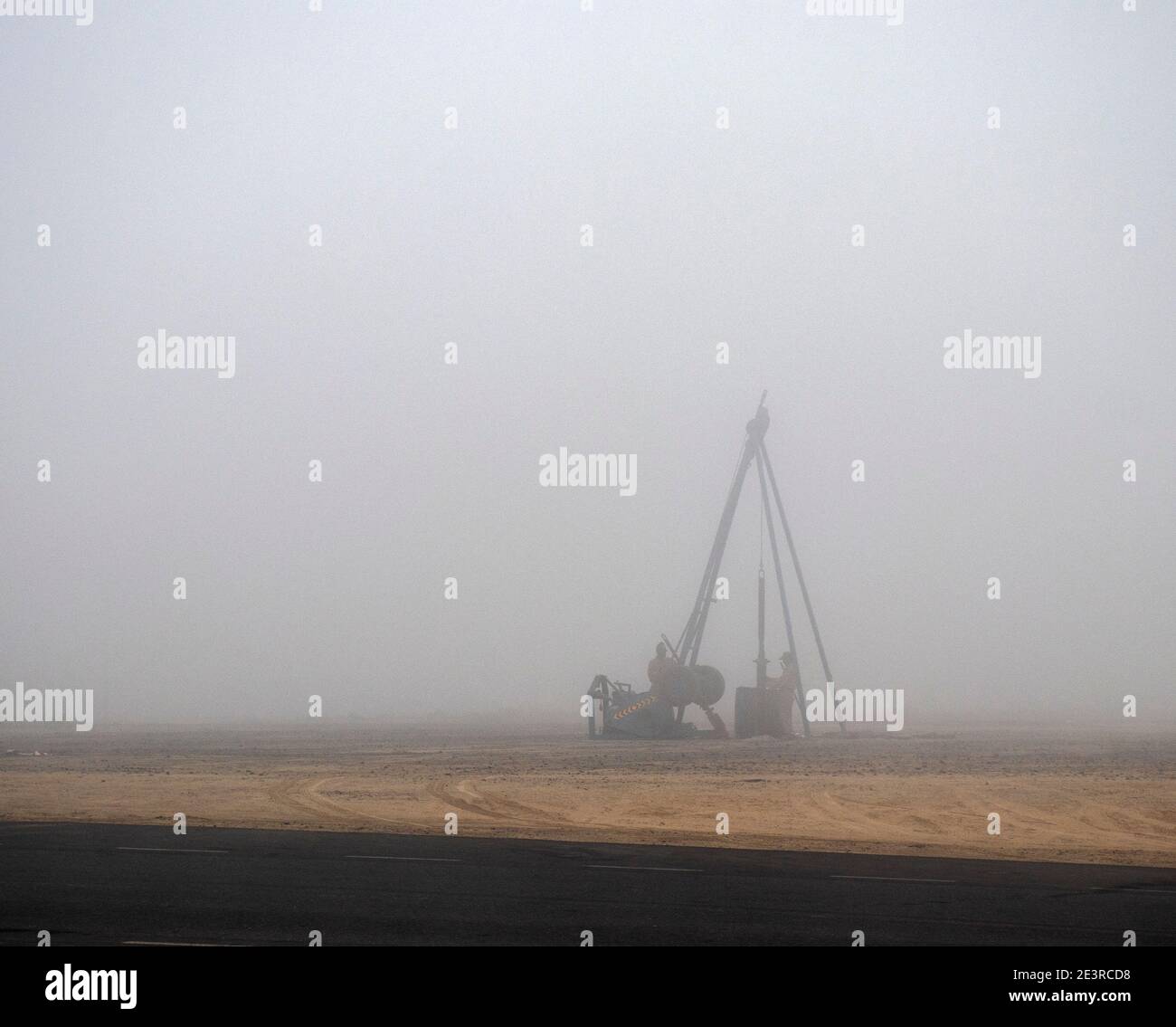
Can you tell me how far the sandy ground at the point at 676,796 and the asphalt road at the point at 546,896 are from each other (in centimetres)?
318

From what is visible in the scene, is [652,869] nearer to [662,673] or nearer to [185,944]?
[185,944]

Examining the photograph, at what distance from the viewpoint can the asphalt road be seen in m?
11.1

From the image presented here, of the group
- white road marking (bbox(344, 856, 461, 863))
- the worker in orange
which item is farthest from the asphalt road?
the worker in orange

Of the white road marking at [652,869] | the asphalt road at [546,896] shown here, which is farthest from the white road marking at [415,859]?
the white road marking at [652,869]

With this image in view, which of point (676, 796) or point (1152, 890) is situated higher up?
point (1152, 890)

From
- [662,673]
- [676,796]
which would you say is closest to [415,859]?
[676,796]

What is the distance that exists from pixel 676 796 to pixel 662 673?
44.2 m

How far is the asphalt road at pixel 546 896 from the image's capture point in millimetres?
11117

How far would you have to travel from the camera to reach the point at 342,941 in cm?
1072

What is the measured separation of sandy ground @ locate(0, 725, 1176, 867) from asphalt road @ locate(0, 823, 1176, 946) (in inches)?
125

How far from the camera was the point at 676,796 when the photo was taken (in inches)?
1262
